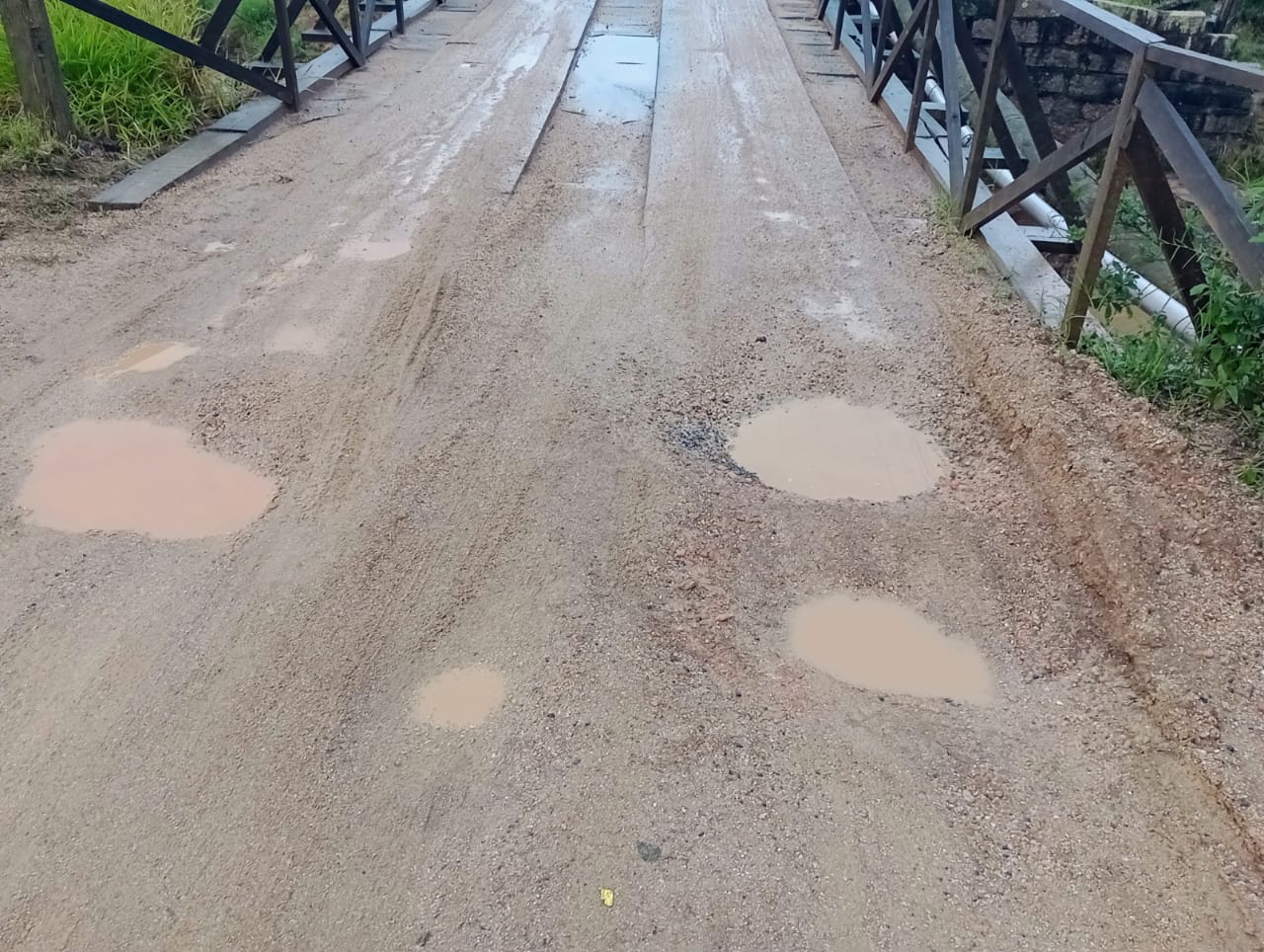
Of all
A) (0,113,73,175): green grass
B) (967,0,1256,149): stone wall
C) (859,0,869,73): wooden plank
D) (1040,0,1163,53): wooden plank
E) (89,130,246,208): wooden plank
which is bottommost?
(967,0,1256,149): stone wall

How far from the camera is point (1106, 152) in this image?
14.8 feet

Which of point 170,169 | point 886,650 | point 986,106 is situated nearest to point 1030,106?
point 986,106

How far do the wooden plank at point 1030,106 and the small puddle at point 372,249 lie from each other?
3.32m

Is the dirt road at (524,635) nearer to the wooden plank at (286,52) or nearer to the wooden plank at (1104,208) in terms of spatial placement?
the wooden plank at (1104,208)

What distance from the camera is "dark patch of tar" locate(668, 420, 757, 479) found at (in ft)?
11.6

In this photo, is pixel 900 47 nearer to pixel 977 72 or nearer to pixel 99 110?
pixel 977 72

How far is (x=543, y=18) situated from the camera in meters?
11.0

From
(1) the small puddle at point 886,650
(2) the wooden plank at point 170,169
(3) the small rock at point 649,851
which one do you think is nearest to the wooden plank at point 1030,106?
(1) the small puddle at point 886,650

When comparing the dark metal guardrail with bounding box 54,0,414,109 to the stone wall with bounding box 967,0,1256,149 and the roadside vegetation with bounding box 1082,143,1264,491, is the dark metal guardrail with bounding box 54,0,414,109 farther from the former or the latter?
the stone wall with bounding box 967,0,1256,149

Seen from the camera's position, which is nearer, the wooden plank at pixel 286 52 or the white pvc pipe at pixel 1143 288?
the white pvc pipe at pixel 1143 288

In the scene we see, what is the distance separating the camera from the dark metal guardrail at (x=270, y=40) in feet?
19.9

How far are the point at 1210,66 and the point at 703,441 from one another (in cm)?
211

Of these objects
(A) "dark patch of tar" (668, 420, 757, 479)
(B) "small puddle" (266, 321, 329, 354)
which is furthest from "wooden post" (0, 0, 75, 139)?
(A) "dark patch of tar" (668, 420, 757, 479)

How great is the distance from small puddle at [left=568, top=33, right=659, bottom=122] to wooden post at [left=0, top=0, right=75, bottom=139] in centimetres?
367
